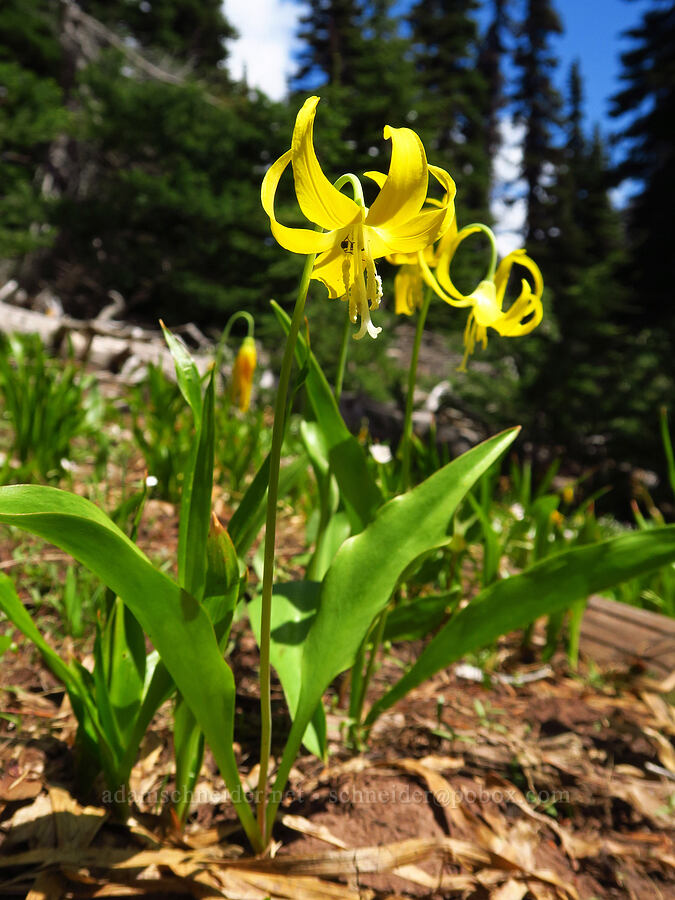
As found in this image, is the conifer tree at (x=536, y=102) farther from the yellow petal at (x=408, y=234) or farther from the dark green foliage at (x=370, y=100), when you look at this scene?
the yellow petal at (x=408, y=234)

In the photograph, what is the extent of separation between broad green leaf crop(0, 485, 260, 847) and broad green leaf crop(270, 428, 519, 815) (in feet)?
0.44

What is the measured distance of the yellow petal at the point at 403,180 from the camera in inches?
24.1

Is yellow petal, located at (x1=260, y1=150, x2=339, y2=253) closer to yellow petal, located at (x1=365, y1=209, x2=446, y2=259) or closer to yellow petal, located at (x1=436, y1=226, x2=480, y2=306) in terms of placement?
yellow petal, located at (x1=365, y1=209, x2=446, y2=259)

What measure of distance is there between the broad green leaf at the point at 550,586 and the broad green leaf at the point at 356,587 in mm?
178

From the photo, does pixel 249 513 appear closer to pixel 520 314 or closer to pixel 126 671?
pixel 126 671

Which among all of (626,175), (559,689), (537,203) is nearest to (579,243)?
(626,175)

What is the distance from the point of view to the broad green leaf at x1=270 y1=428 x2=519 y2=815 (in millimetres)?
910

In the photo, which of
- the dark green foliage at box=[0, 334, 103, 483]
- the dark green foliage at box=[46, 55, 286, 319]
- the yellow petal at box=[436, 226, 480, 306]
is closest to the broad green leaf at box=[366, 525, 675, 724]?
the yellow petal at box=[436, 226, 480, 306]

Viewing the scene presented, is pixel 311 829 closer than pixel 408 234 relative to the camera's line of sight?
No

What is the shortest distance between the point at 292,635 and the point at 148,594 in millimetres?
499

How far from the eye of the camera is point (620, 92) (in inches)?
529

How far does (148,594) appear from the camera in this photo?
74 centimetres

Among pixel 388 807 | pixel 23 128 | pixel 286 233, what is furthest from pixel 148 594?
pixel 23 128

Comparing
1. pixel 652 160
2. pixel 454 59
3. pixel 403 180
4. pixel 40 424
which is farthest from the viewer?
pixel 454 59
